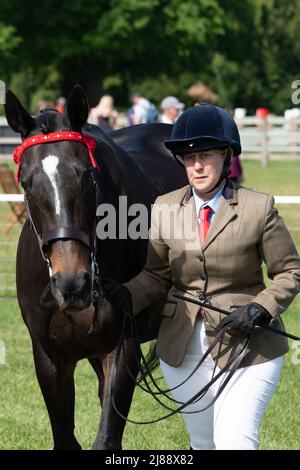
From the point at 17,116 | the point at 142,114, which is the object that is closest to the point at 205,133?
the point at 17,116

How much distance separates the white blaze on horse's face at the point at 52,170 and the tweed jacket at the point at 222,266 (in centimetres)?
51

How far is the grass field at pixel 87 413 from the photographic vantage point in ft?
18.9

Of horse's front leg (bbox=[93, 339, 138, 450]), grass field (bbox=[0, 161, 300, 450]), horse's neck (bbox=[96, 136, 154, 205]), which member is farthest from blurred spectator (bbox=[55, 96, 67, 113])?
horse's front leg (bbox=[93, 339, 138, 450])

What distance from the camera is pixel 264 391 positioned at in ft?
13.0

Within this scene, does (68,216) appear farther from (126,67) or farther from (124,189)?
(126,67)

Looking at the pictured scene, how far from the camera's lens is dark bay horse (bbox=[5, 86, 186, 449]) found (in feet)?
12.8

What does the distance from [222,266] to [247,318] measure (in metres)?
0.27

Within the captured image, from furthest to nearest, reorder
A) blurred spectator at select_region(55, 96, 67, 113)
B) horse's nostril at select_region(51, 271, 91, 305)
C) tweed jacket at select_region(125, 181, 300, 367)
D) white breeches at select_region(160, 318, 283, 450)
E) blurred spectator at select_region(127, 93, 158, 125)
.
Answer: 1. blurred spectator at select_region(127, 93, 158, 125)
2. blurred spectator at select_region(55, 96, 67, 113)
3. tweed jacket at select_region(125, 181, 300, 367)
4. white breeches at select_region(160, 318, 283, 450)
5. horse's nostril at select_region(51, 271, 91, 305)

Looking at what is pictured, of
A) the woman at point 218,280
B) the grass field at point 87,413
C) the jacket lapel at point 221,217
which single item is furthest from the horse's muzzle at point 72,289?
the grass field at point 87,413

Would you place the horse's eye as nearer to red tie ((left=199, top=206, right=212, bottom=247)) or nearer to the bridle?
the bridle

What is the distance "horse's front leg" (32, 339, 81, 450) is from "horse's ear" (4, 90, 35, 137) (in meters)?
1.07

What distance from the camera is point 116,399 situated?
15.3 ft

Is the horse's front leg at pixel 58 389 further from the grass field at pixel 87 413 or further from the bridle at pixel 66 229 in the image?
the grass field at pixel 87 413

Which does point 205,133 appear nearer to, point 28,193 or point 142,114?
point 28,193
